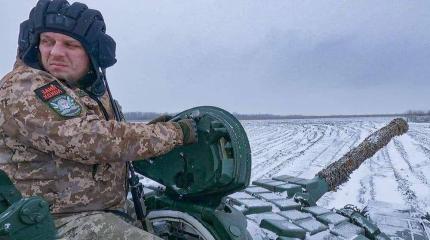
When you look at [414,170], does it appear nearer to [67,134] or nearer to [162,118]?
[162,118]

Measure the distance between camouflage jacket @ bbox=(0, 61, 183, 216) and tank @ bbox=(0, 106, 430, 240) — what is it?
33 centimetres

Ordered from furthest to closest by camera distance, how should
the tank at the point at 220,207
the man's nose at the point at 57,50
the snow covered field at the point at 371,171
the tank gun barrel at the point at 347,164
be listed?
the tank gun barrel at the point at 347,164, the snow covered field at the point at 371,171, the man's nose at the point at 57,50, the tank at the point at 220,207

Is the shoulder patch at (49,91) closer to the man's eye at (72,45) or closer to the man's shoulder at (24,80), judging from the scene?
the man's shoulder at (24,80)

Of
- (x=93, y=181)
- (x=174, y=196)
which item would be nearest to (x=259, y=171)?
(x=174, y=196)

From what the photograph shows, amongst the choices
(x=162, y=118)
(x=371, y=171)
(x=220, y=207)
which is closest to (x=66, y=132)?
(x=162, y=118)

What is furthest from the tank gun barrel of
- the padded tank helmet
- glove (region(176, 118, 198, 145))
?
the padded tank helmet

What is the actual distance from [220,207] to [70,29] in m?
1.32

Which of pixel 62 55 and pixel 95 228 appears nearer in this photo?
pixel 95 228

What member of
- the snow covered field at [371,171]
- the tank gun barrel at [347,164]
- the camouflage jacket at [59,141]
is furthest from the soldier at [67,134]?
the snow covered field at [371,171]

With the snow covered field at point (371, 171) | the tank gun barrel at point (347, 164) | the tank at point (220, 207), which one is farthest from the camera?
the tank gun barrel at point (347, 164)

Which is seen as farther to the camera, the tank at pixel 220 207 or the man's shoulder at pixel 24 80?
the man's shoulder at pixel 24 80

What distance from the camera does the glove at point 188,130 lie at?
2473mm

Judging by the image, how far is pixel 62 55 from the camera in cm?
243

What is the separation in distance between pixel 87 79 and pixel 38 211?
3.54 feet
